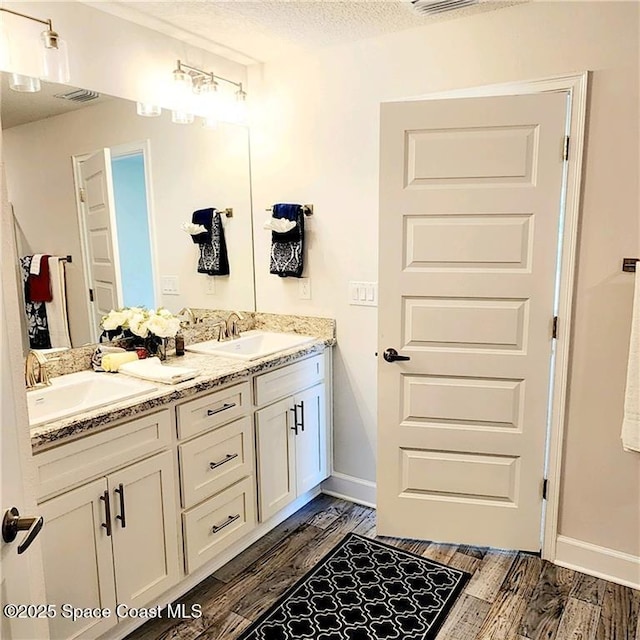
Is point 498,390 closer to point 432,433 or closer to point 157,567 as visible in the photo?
point 432,433

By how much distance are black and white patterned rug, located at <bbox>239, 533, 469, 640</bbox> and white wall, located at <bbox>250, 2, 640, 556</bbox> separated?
1.95 ft

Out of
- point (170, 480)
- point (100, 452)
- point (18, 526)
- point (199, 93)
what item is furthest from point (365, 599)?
point (199, 93)

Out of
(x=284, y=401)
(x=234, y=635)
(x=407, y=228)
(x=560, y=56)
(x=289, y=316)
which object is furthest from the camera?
(x=289, y=316)

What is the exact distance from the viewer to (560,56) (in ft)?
6.98

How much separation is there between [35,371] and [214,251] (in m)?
A: 1.21

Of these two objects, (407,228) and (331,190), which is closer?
(407,228)

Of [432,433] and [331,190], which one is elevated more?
[331,190]

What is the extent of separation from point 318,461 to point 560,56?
87.8 inches

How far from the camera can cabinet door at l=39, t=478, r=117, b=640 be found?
1.63 metres

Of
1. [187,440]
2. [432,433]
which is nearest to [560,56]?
[432,433]

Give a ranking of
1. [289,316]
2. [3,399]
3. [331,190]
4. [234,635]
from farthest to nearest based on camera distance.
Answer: [289,316], [331,190], [234,635], [3,399]

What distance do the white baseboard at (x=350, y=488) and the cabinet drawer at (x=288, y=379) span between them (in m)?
0.62

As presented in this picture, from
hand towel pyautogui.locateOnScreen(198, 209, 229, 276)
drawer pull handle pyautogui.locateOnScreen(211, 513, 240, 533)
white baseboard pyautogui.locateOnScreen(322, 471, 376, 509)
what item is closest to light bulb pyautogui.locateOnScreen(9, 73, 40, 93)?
hand towel pyautogui.locateOnScreen(198, 209, 229, 276)

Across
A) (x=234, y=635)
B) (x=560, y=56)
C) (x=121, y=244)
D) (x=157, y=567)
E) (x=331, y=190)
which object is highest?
(x=560, y=56)
